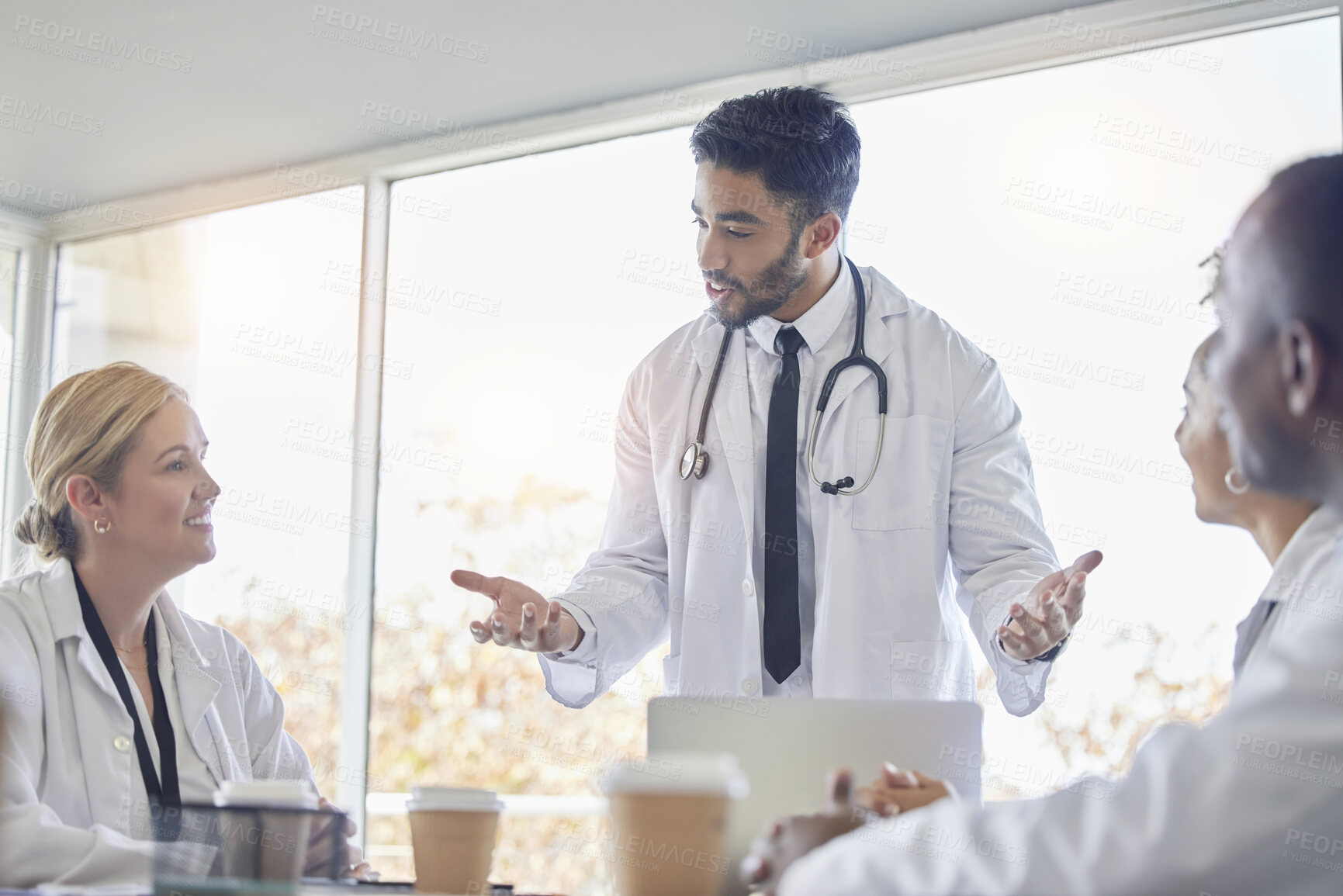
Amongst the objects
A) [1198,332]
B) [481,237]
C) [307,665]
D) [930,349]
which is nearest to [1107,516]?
[1198,332]

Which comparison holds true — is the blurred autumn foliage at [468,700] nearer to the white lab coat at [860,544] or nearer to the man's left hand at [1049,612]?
the white lab coat at [860,544]

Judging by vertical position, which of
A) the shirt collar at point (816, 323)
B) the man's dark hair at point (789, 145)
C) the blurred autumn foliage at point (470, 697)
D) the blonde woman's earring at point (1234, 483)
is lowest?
the blurred autumn foliage at point (470, 697)

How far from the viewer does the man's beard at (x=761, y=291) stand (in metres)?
2.54

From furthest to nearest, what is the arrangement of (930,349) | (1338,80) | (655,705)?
Result: (1338,80)
(930,349)
(655,705)

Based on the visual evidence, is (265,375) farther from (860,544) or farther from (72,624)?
(860,544)

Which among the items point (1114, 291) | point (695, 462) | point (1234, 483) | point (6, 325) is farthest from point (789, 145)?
point (6, 325)

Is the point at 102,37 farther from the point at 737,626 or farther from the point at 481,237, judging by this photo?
the point at 737,626

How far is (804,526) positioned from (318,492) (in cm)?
229

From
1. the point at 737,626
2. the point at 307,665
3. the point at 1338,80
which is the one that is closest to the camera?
the point at 737,626

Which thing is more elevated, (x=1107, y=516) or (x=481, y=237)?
(x=481, y=237)

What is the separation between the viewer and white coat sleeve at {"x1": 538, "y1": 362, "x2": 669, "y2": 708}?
2324mm

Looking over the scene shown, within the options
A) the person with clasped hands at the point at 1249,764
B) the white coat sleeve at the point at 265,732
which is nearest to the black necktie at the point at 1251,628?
the person with clasped hands at the point at 1249,764

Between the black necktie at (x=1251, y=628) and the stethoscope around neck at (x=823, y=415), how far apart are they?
3.94ft

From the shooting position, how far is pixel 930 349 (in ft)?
8.36
